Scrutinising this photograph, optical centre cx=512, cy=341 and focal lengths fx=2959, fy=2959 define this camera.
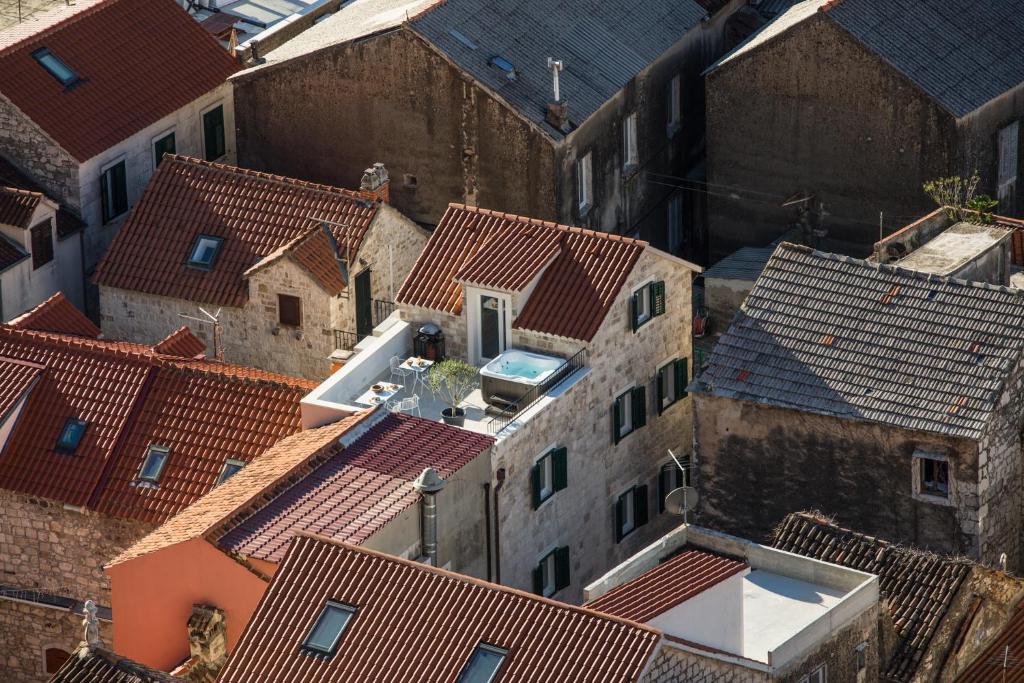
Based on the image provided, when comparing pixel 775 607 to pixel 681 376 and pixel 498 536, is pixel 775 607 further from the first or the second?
pixel 681 376

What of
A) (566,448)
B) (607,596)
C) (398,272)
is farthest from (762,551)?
(398,272)

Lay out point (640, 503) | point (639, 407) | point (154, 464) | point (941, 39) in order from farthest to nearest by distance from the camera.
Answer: point (941, 39) → point (640, 503) → point (639, 407) → point (154, 464)

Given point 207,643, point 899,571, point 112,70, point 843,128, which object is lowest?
point 207,643

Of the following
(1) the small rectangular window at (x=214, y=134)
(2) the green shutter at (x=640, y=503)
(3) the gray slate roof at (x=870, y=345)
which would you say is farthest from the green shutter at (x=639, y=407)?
(1) the small rectangular window at (x=214, y=134)

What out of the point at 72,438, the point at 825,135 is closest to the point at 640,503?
the point at 72,438

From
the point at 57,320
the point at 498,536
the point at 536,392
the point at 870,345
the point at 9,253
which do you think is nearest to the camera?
the point at 498,536

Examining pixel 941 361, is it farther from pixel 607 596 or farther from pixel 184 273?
pixel 184 273

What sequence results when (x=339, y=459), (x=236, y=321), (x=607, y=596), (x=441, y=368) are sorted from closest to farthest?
(x=607, y=596), (x=339, y=459), (x=441, y=368), (x=236, y=321)
